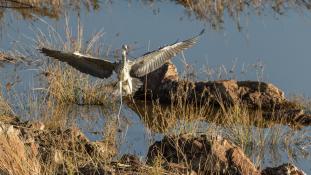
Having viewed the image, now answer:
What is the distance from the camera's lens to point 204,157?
243 inches

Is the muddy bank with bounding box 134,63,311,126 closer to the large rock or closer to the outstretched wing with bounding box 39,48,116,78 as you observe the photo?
the outstretched wing with bounding box 39,48,116,78

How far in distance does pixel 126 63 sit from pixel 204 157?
1.92 metres

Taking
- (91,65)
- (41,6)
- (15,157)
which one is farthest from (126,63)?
(41,6)

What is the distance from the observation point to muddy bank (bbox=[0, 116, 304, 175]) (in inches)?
225

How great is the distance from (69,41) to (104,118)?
131 cm

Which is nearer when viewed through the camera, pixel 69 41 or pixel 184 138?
pixel 184 138

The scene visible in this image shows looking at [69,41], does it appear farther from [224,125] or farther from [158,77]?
[224,125]

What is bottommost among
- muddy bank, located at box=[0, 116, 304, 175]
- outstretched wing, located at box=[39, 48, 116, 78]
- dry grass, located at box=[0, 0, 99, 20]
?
muddy bank, located at box=[0, 116, 304, 175]

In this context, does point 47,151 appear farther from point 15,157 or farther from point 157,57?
point 157,57

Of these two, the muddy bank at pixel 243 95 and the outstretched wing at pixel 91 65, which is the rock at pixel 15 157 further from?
the muddy bank at pixel 243 95

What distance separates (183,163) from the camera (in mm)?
6152

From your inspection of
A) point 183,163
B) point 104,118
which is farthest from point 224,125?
point 183,163

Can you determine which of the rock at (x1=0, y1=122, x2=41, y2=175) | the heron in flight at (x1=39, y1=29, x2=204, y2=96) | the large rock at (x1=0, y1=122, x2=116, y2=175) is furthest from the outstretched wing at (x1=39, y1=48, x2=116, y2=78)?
the rock at (x1=0, y1=122, x2=41, y2=175)

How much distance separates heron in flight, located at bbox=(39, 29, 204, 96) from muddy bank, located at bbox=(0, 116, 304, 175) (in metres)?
1.11
